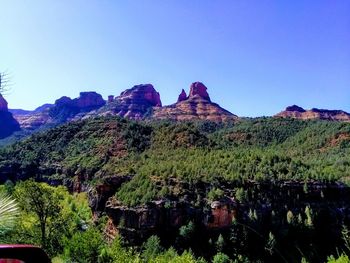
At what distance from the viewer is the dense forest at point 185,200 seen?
43.7 metres

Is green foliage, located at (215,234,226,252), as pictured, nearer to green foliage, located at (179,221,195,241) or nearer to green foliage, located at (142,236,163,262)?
green foliage, located at (179,221,195,241)

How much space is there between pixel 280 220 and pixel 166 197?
53.8 feet

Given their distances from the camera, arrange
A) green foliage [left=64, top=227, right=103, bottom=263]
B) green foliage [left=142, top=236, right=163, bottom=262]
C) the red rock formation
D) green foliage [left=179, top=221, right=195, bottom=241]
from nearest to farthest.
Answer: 1. green foliage [left=64, top=227, right=103, bottom=263]
2. green foliage [left=142, top=236, right=163, bottom=262]
3. green foliage [left=179, top=221, right=195, bottom=241]
4. the red rock formation

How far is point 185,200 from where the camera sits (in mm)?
57781

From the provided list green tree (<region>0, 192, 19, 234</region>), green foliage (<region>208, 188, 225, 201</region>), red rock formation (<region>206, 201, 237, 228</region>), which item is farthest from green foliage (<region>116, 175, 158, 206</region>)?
green tree (<region>0, 192, 19, 234</region>)

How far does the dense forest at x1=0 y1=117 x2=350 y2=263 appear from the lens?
143 feet

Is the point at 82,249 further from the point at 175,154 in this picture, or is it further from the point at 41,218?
the point at 175,154

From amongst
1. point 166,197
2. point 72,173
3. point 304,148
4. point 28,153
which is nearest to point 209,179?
point 166,197

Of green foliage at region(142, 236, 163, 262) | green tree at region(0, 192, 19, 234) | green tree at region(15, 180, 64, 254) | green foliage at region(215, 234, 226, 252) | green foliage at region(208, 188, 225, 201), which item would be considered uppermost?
green tree at region(0, 192, 19, 234)

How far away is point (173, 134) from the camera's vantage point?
8681 centimetres

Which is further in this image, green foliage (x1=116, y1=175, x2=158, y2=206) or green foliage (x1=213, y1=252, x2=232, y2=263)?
green foliage (x1=116, y1=175, x2=158, y2=206)

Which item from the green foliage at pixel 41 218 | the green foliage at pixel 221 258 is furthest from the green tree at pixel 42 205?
the green foliage at pixel 221 258

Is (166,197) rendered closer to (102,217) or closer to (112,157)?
(102,217)

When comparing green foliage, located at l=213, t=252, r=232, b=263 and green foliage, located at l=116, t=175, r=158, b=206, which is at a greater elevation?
green foliage, located at l=116, t=175, r=158, b=206
